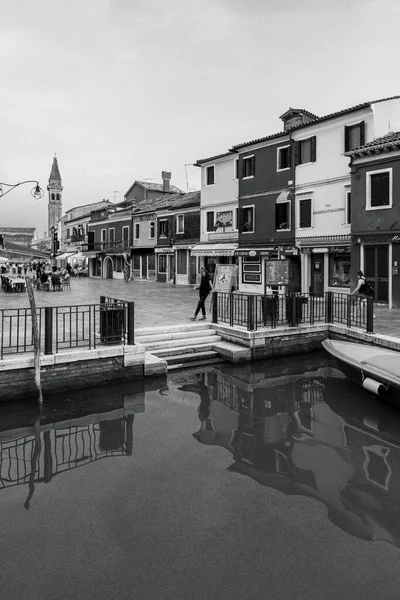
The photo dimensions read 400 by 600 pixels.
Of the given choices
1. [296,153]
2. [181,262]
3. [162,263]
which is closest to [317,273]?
[296,153]

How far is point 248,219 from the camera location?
2564 cm

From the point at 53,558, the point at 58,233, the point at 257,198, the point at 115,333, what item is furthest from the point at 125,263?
the point at 58,233

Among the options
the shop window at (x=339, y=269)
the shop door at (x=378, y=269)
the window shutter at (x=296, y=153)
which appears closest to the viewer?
the shop door at (x=378, y=269)

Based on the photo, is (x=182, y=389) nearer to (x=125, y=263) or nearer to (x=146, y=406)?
(x=146, y=406)

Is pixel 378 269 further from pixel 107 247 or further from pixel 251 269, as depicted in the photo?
pixel 107 247

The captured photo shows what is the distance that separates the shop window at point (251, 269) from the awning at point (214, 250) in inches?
40.3

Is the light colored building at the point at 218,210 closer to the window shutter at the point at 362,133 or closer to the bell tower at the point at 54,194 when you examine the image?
the window shutter at the point at 362,133

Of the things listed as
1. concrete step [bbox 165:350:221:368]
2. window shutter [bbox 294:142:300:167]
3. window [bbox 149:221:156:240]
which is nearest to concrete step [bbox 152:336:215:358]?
concrete step [bbox 165:350:221:368]

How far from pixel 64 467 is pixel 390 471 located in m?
4.29

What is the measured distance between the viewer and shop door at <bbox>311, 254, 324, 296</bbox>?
2148 centimetres

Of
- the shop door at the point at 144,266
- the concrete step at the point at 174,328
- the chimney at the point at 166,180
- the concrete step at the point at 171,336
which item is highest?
the chimney at the point at 166,180

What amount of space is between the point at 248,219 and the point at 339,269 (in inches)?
278

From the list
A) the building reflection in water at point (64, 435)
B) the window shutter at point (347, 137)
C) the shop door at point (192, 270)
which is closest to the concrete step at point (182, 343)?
the building reflection in water at point (64, 435)

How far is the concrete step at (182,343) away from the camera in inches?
429
